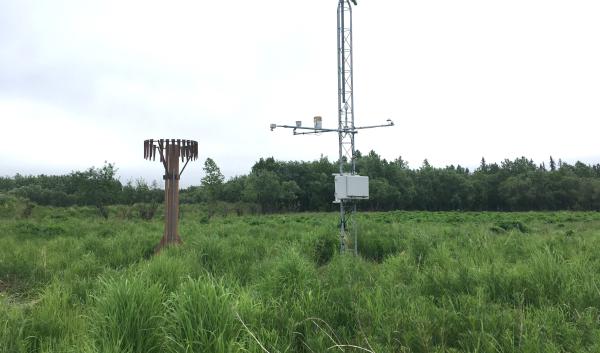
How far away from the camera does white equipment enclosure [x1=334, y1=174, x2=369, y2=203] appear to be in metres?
8.84

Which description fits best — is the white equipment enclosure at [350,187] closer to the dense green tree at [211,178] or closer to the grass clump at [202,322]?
the grass clump at [202,322]

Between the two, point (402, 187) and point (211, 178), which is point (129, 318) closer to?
point (211, 178)

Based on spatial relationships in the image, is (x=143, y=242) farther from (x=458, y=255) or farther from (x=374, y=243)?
(x=458, y=255)

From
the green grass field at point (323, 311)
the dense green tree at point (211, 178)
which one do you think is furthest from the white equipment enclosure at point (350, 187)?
the dense green tree at point (211, 178)

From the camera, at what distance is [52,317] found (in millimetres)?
3959

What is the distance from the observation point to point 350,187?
29.1ft

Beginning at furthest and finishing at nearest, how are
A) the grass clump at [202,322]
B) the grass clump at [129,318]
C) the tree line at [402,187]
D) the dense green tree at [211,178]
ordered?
the tree line at [402,187], the dense green tree at [211,178], the grass clump at [129,318], the grass clump at [202,322]

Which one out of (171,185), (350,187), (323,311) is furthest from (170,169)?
(323,311)

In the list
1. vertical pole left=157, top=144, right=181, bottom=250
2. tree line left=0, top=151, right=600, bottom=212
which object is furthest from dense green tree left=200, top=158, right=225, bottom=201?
vertical pole left=157, top=144, right=181, bottom=250

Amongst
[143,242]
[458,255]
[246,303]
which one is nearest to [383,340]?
[246,303]

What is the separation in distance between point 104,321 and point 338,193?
20.4ft

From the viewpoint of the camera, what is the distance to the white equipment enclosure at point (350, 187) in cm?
884

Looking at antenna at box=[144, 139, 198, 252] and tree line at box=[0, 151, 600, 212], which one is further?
tree line at box=[0, 151, 600, 212]

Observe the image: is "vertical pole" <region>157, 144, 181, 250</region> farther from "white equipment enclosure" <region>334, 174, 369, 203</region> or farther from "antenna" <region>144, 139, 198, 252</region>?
"white equipment enclosure" <region>334, 174, 369, 203</region>
